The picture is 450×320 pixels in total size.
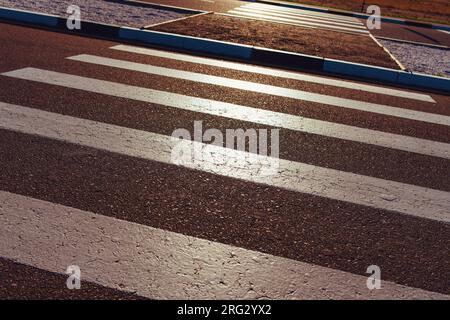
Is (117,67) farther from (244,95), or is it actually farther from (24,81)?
(244,95)

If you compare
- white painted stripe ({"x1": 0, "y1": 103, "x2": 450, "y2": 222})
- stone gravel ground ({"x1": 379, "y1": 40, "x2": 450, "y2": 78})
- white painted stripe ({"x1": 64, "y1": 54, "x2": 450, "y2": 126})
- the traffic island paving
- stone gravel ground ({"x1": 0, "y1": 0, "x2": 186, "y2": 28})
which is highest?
stone gravel ground ({"x1": 0, "y1": 0, "x2": 186, "y2": 28})

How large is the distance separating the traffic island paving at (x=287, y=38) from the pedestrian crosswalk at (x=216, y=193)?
2807 millimetres

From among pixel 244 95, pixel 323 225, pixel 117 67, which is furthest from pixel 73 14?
pixel 323 225

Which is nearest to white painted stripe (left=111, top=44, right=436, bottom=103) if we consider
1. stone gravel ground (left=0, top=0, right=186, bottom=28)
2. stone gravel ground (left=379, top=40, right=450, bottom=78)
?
stone gravel ground (left=379, top=40, right=450, bottom=78)

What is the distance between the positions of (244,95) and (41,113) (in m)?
2.40

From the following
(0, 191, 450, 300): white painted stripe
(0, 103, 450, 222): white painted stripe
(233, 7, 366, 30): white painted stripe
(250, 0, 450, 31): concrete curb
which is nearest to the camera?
(0, 191, 450, 300): white painted stripe

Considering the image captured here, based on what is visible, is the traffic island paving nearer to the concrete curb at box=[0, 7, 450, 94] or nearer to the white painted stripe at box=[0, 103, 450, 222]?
the concrete curb at box=[0, 7, 450, 94]

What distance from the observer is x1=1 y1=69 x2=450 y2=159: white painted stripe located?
4426mm

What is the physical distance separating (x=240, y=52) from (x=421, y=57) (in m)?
3.92

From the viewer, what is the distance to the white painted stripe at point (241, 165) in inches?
129

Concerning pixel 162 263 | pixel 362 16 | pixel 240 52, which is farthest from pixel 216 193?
pixel 362 16

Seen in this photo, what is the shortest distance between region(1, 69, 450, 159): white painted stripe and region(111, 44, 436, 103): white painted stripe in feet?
6.10

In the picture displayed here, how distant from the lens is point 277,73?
22.1ft

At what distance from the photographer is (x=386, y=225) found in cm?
295
